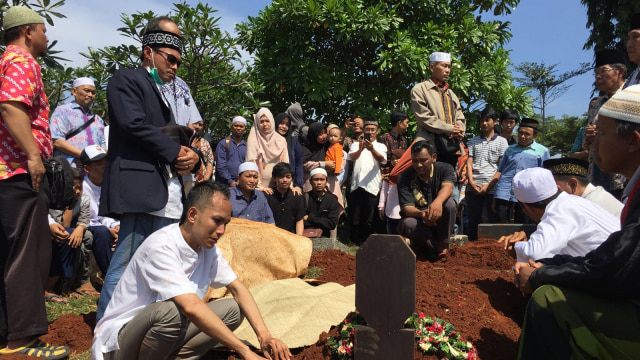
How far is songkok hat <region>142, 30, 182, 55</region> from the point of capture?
137 inches

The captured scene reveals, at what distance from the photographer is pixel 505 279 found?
462cm

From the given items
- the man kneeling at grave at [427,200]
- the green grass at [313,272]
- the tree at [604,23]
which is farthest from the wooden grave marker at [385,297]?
the tree at [604,23]

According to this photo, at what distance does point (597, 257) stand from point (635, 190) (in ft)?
1.07

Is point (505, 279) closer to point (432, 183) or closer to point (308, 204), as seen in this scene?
point (432, 183)

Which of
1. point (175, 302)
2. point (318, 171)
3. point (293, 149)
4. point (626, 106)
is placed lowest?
point (175, 302)

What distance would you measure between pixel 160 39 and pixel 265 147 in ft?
13.7

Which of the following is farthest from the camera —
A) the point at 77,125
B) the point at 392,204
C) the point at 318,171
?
the point at 318,171

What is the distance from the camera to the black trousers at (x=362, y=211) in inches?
311

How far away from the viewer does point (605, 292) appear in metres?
2.18

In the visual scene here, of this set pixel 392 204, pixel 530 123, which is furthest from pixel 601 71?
pixel 392 204

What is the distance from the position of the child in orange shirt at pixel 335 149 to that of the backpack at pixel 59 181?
4.82 meters

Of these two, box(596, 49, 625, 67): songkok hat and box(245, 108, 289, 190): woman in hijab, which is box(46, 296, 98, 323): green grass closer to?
box(245, 108, 289, 190): woman in hijab

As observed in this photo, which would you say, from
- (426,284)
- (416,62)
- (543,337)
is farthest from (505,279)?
(416,62)

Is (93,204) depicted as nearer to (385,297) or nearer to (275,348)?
(275,348)
